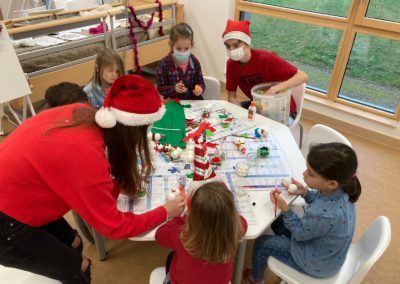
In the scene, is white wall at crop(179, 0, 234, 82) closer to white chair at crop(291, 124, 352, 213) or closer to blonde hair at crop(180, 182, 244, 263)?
white chair at crop(291, 124, 352, 213)

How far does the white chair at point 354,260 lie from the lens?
47.3 inches

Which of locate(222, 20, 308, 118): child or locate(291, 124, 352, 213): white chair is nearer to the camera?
locate(291, 124, 352, 213): white chair

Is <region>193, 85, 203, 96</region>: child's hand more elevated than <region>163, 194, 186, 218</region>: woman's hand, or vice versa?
<region>193, 85, 203, 96</region>: child's hand

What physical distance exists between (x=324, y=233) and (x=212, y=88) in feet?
5.00

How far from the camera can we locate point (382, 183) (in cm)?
256

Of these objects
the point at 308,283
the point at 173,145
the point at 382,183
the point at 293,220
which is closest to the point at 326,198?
the point at 293,220

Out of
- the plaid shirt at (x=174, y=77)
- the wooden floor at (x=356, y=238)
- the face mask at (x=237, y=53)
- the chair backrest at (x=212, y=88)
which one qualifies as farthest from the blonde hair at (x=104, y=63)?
the wooden floor at (x=356, y=238)

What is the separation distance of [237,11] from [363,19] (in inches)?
55.0

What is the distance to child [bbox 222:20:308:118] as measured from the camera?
6.89 ft

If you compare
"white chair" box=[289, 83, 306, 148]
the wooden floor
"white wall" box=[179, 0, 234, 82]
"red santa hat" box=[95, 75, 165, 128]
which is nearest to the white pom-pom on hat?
"red santa hat" box=[95, 75, 165, 128]

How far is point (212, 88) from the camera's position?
2.50 meters

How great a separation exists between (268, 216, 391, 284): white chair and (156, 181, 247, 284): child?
33 cm

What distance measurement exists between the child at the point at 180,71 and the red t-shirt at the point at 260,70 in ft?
0.90

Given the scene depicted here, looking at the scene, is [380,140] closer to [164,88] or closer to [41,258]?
[164,88]
